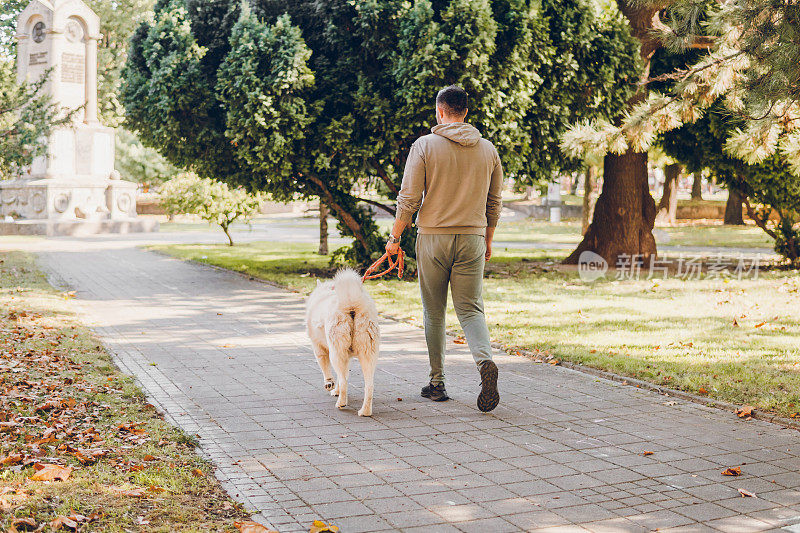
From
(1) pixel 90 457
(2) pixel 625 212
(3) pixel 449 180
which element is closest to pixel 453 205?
(3) pixel 449 180

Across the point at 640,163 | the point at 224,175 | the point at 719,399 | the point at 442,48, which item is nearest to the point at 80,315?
the point at 224,175

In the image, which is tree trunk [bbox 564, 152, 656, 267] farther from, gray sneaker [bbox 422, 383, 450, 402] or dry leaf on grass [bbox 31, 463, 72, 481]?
dry leaf on grass [bbox 31, 463, 72, 481]

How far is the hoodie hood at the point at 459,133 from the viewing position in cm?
621

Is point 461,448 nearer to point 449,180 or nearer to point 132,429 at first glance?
point 449,180

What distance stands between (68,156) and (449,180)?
27442 mm

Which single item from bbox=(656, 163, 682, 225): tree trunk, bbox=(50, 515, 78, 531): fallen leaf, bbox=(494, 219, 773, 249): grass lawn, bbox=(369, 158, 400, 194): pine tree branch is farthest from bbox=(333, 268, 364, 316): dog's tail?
bbox=(656, 163, 682, 225): tree trunk

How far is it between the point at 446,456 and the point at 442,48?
8.99 meters

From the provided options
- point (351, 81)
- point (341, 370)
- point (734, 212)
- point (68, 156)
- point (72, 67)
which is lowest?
point (341, 370)

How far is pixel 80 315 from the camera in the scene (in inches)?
444

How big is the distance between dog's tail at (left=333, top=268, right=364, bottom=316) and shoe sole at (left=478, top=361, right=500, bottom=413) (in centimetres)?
105

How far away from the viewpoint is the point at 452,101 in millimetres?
6258

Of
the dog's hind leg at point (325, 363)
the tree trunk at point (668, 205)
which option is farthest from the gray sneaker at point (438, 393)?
the tree trunk at point (668, 205)

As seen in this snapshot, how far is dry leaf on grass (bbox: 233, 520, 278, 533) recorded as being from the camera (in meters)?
3.93

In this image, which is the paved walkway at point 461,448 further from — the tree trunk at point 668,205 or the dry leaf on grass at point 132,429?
the tree trunk at point 668,205
